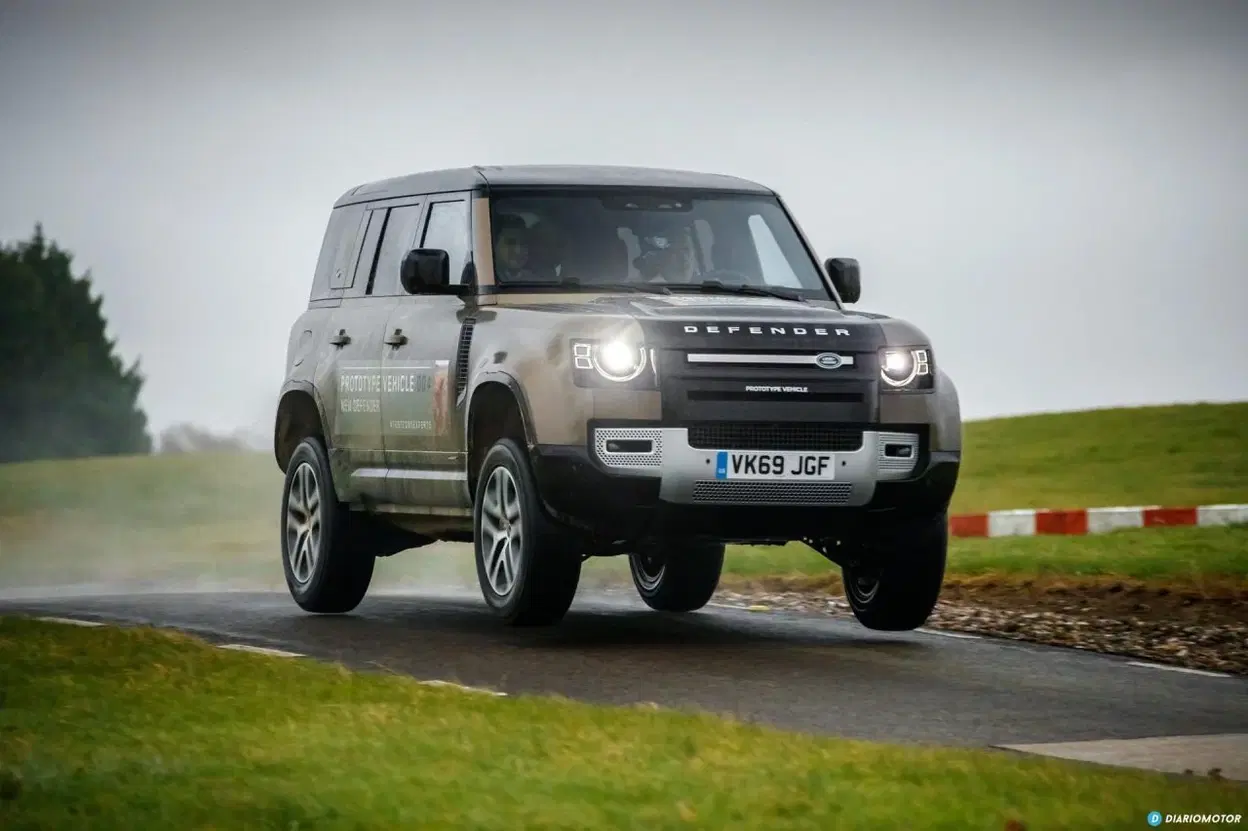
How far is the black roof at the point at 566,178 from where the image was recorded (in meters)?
13.3

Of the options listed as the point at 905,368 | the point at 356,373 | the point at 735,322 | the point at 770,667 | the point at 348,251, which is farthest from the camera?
the point at 348,251

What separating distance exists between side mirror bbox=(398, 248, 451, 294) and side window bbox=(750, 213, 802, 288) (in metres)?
1.84

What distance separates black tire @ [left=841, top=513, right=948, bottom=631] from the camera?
12.2 m

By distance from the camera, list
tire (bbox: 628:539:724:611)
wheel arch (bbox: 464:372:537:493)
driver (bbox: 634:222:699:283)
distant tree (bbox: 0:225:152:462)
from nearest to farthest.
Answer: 1. wheel arch (bbox: 464:372:537:493)
2. driver (bbox: 634:222:699:283)
3. tire (bbox: 628:539:724:611)
4. distant tree (bbox: 0:225:152:462)

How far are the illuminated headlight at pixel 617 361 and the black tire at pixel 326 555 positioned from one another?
306cm

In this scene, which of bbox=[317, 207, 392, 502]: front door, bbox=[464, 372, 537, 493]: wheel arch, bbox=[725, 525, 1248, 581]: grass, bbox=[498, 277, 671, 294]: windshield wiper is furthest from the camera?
bbox=[725, 525, 1248, 581]: grass

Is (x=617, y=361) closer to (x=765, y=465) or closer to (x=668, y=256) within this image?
(x=765, y=465)

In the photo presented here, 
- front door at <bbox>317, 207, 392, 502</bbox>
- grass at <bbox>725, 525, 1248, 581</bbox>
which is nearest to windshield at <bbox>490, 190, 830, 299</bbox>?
front door at <bbox>317, 207, 392, 502</bbox>

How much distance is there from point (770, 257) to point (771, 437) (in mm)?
2171

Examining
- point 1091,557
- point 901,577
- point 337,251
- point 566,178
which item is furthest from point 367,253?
point 1091,557

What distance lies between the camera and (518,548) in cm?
1198

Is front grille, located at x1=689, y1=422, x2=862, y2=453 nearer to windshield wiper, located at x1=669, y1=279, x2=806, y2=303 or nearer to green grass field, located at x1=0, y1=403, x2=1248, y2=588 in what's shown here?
windshield wiper, located at x1=669, y1=279, x2=806, y2=303

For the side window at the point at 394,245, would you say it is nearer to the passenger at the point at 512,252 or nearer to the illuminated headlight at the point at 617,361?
the passenger at the point at 512,252

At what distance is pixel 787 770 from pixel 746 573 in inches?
453
